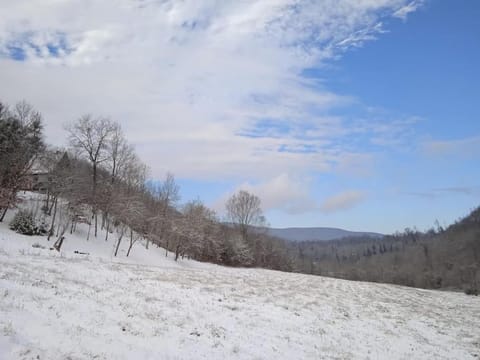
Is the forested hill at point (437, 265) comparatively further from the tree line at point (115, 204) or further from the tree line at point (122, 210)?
the tree line at point (115, 204)

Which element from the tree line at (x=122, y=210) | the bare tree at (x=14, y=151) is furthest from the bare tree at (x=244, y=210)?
the bare tree at (x=14, y=151)

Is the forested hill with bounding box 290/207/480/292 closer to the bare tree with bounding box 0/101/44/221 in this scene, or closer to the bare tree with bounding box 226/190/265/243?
the bare tree with bounding box 226/190/265/243

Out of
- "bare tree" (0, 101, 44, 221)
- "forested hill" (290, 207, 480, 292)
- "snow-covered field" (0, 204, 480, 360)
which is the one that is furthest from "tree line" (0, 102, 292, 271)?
"forested hill" (290, 207, 480, 292)

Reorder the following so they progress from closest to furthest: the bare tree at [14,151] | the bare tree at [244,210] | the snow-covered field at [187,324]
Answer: the snow-covered field at [187,324] < the bare tree at [14,151] < the bare tree at [244,210]

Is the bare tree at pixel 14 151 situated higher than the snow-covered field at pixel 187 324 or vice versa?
the bare tree at pixel 14 151

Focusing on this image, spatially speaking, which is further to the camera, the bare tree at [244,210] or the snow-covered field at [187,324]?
the bare tree at [244,210]

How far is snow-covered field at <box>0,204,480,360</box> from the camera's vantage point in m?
8.55

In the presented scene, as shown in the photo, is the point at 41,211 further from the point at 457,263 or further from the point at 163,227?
the point at 457,263

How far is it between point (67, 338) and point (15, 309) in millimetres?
2041

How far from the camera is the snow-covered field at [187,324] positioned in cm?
855

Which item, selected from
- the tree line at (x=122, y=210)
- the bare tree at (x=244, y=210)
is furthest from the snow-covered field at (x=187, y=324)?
the bare tree at (x=244, y=210)

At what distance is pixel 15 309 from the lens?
9133 millimetres

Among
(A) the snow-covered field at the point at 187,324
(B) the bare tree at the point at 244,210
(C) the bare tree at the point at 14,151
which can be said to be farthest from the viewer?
(B) the bare tree at the point at 244,210

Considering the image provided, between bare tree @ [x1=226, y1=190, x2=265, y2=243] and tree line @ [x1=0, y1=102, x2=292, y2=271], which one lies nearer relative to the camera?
tree line @ [x1=0, y1=102, x2=292, y2=271]
